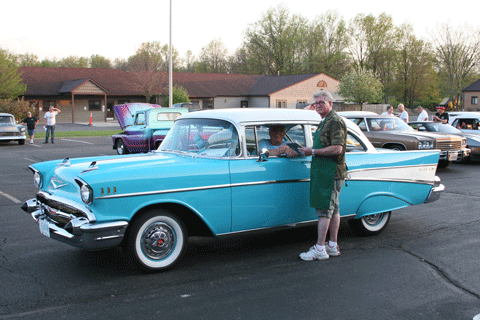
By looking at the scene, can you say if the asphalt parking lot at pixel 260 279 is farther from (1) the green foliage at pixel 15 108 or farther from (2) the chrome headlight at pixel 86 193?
(1) the green foliage at pixel 15 108

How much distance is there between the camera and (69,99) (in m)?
46.4

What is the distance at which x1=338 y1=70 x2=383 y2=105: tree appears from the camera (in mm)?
53344

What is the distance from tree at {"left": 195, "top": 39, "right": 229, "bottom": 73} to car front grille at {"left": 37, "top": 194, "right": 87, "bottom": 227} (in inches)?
3221

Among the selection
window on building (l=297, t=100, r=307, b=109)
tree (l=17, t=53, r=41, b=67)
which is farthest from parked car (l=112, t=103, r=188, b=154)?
tree (l=17, t=53, r=41, b=67)

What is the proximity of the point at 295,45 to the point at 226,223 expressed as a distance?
230ft

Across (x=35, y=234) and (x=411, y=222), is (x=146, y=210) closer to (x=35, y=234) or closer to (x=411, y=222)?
(x=35, y=234)

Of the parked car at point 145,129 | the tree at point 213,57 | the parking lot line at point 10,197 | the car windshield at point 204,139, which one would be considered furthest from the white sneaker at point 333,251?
the tree at point 213,57

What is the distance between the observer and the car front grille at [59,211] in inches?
178

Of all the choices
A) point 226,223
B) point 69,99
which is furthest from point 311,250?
point 69,99

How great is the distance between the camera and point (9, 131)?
70.8 feet

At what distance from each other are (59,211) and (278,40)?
70.4 metres

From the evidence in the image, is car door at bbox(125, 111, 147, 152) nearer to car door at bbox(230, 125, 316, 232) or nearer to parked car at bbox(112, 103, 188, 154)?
parked car at bbox(112, 103, 188, 154)

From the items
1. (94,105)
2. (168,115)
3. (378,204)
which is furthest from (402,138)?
(94,105)

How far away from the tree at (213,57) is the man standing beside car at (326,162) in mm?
81606
